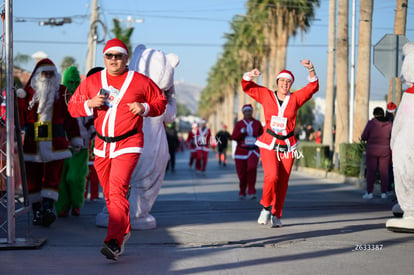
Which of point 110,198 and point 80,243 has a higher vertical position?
point 110,198

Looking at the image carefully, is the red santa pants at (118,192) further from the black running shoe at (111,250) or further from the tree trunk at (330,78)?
the tree trunk at (330,78)

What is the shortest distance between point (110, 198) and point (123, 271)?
773 mm

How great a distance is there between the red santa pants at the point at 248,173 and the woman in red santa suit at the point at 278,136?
15.1 feet

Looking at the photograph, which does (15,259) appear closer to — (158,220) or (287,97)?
(158,220)

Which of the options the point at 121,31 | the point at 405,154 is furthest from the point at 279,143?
the point at 121,31

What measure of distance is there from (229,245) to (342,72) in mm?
19136

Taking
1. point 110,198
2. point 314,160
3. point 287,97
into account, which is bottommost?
point 314,160

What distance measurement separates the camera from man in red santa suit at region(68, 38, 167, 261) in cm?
680

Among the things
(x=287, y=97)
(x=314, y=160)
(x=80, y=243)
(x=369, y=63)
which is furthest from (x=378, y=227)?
(x=314, y=160)

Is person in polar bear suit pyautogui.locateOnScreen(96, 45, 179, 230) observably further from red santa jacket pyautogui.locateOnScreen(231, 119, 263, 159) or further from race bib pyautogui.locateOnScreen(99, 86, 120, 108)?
red santa jacket pyautogui.locateOnScreen(231, 119, 263, 159)

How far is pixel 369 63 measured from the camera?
22422 mm

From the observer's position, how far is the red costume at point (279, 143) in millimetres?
9469

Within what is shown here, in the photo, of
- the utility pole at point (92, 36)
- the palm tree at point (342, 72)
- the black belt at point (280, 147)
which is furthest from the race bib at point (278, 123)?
the utility pole at point (92, 36)

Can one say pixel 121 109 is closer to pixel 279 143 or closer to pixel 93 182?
pixel 279 143
